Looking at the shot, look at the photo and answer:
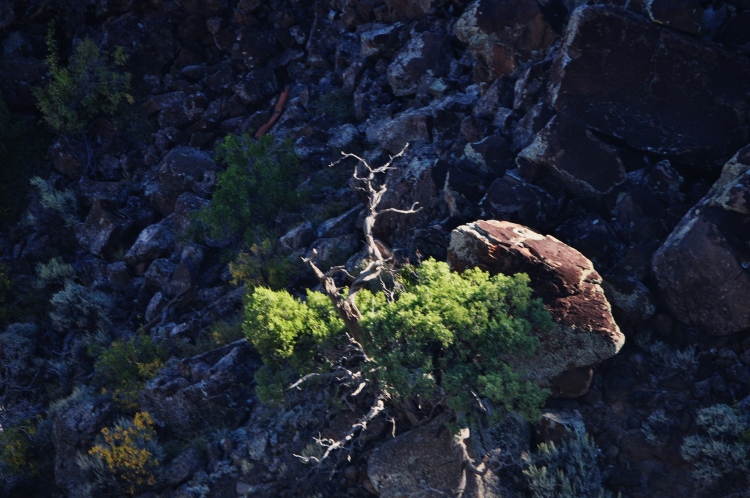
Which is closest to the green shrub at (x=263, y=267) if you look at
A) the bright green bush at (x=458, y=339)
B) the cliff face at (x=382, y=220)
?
the cliff face at (x=382, y=220)

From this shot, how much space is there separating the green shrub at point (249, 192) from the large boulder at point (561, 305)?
6.49 m

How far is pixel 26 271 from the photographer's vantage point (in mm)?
19359

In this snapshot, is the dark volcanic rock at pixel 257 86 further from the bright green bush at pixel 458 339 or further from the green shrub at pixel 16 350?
the bright green bush at pixel 458 339

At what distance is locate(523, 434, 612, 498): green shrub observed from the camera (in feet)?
31.2

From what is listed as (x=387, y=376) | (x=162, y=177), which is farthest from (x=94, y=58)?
(x=387, y=376)

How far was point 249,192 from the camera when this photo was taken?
16000 mm

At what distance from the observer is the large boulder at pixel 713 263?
404 inches

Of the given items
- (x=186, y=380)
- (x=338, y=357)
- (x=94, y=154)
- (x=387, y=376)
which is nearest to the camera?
(x=387, y=376)

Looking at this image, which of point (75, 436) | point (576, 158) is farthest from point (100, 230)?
point (576, 158)

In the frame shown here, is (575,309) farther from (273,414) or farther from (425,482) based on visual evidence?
(273,414)

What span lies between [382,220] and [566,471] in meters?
5.84

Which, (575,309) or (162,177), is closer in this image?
(575,309)

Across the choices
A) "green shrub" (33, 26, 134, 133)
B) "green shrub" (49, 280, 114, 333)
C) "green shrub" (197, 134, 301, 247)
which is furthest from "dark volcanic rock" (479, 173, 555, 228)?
"green shrub" (33, 26, 134, 133)

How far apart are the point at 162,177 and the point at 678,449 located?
14.2 m
